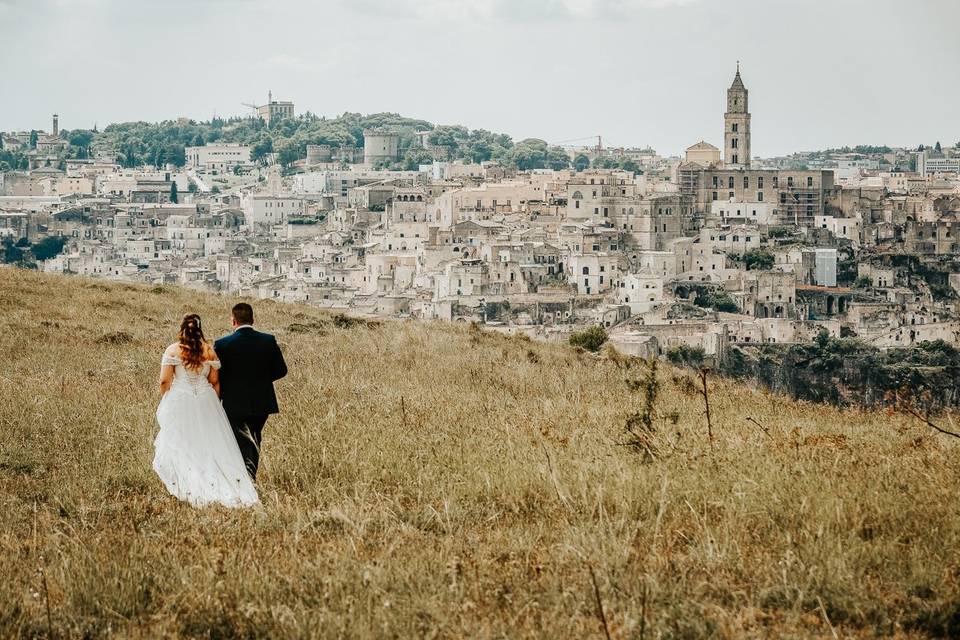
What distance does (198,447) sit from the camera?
4.73 m

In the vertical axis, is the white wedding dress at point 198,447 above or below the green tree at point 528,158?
below

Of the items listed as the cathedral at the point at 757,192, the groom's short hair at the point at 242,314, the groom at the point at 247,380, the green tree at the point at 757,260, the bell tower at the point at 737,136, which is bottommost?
the green tree at the point at 757,260

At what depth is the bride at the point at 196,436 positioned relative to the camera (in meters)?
4.54

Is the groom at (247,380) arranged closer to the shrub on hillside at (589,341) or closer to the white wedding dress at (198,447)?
the white wedding dress at (198,447)

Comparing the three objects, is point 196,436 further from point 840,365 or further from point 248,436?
point 840,365

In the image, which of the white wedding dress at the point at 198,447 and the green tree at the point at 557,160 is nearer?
the white wedding dress at the point at 198,447

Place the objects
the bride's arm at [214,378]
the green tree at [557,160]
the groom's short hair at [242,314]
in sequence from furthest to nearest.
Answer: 1. the green tree at [557,160]
2. the groom's short hair at [242,314]
3. the bride's arm at [214,378]

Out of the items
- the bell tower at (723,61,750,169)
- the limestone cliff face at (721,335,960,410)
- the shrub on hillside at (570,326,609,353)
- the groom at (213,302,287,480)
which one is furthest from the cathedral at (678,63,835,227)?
the groom at (213,302,287,480)

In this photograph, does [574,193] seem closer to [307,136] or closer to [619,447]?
[619,447]

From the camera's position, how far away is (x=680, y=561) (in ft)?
11.1

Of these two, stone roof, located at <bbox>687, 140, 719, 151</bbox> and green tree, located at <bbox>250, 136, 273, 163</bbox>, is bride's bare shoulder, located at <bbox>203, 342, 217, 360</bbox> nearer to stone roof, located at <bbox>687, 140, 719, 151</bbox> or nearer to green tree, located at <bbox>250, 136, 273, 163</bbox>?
stone roof, located at <bbox>687, 140, 719, 151</bbox>

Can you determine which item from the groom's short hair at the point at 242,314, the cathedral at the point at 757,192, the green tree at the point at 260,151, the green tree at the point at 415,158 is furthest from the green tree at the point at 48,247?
the groom's short hair at the point at 242,314

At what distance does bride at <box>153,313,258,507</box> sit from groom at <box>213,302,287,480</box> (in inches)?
2.0

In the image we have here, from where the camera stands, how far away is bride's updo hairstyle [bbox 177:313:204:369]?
4.88m
